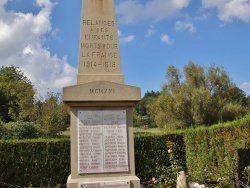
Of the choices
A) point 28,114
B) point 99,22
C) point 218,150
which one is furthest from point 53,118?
point 99,22

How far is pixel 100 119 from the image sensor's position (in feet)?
20.9

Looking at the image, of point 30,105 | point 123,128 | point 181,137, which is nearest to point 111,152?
point 123,128

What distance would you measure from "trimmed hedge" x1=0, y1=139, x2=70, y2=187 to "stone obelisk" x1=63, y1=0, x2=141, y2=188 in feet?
28.8

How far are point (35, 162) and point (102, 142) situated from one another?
899cm

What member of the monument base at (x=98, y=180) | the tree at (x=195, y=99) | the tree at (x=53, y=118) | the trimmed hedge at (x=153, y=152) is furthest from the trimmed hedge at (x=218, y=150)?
the tree at (x=195, y=99)

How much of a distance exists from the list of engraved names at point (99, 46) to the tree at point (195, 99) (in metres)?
33.5

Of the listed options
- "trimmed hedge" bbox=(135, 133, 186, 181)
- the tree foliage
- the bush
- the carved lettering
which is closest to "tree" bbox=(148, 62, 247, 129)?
the tree foliage

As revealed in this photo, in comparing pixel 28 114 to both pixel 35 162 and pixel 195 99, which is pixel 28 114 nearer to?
pixel 195 99

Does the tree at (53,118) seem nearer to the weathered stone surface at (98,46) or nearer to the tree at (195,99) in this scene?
the tree at (195,99)

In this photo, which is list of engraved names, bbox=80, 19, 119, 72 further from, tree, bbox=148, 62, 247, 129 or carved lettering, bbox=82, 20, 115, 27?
tree, bbox=148, 62, 247, 129

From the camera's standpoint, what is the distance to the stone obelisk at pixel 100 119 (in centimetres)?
618

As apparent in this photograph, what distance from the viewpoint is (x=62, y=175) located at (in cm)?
1468

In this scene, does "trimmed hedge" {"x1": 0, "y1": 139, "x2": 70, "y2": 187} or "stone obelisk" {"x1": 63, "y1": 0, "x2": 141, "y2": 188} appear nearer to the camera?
"stone obelisk" {"x1": 63, "y1": 0, "x2": 141, "y2": 188}

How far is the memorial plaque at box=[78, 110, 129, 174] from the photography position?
620 centimetres
